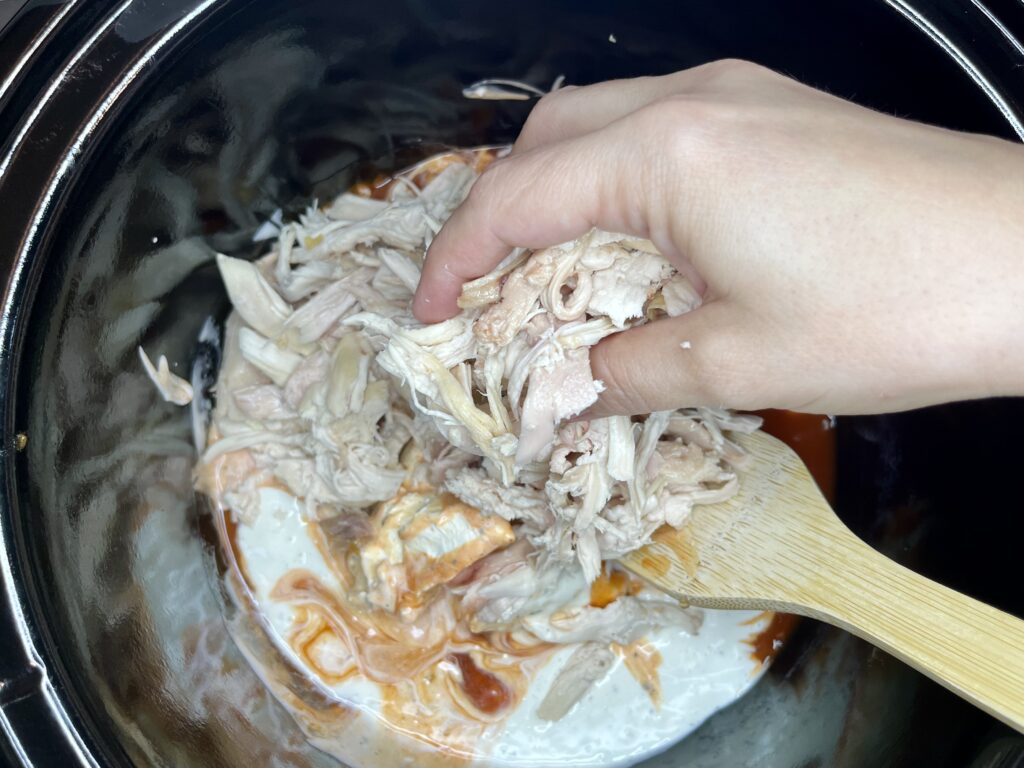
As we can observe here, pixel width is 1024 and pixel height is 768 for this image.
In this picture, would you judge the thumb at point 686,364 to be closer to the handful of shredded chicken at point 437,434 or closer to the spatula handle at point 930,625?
the handful of shredded chicken at point 437,434

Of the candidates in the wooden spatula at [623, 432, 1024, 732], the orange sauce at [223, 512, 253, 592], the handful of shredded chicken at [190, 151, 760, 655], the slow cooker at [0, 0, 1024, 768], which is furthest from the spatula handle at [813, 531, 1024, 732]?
the orange sauce at [223, 512, 253, 592]

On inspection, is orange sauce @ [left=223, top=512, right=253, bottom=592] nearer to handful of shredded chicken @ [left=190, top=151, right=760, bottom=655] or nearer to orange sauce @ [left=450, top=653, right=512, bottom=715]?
handful of shredded chicken @ [left=190, top=151, right=760, bottom=655]

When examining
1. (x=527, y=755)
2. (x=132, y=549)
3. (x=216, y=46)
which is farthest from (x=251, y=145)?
(x=527, y=755)

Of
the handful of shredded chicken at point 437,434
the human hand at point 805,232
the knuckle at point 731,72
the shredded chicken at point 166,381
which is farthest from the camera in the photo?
the shredded chicken at point 166,381

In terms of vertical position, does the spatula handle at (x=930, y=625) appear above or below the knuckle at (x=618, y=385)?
below


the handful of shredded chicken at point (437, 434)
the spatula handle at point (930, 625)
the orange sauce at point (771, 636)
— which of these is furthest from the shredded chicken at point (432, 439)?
the spatula handle at point (930, 625)

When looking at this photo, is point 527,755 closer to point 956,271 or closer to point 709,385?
point 709,385

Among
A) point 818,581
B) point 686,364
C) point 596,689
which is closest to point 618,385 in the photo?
point 686,364
